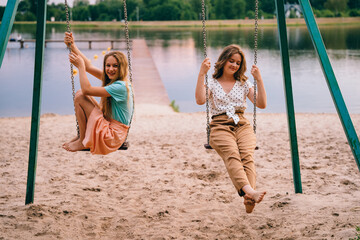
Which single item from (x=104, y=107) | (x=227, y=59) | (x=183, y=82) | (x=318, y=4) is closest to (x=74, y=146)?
(x=104, y=107)

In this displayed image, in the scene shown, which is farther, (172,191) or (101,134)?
(172,191)

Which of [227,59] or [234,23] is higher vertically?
[234,23]

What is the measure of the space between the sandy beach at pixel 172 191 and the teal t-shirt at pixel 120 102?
4.01 feet

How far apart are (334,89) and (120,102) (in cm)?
207

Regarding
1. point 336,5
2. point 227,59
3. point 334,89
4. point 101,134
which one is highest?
point 336,5

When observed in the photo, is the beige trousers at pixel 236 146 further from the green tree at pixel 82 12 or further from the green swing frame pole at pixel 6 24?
the green tree at pixel 82 12

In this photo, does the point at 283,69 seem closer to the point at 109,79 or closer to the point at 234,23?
the point at 109,79

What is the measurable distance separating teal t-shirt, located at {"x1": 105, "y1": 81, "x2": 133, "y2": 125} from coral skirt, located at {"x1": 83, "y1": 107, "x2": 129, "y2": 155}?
0.34 ft

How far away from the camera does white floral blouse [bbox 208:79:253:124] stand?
439 centimetres

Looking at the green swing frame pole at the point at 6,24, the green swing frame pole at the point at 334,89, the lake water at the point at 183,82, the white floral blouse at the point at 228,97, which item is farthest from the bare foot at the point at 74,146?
the lake water at the point at 183,82

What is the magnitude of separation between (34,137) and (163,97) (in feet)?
38.8

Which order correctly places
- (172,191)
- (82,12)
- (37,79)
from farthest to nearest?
(82,12)
(172,191)
(37,79)

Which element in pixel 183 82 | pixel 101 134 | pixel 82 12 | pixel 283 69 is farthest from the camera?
pixel 82 12

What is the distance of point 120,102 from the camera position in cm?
443
